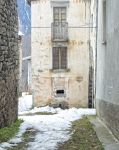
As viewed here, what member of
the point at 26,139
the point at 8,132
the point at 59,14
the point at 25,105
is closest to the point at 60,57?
the point at 59,14

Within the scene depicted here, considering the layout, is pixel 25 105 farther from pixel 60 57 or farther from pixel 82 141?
pixel 82 141

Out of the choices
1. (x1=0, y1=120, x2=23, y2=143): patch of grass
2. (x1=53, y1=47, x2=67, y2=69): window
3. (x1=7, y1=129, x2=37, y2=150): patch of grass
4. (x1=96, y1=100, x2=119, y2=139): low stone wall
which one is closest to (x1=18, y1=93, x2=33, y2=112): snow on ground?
(x1=53, y1=47, x2=67, y2=69): window

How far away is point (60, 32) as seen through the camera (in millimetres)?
24391

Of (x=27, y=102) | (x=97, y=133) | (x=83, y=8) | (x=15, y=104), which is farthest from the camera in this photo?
(x=27, y=102)

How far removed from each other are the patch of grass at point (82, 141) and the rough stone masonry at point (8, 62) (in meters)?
1.75

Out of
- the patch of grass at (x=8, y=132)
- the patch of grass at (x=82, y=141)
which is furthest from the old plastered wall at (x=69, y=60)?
the patch of grass at (x=8, y=132)

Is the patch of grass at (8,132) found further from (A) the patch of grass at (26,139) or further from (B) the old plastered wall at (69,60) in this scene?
(B) the old plastered wall at (69,60)

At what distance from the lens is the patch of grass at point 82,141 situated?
8.79 metres

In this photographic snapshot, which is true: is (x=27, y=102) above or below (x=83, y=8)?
below

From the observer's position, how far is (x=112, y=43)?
1101 cm

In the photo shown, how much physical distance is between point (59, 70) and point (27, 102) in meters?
3.69

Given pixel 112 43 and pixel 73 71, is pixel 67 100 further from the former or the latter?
pixel 112 43

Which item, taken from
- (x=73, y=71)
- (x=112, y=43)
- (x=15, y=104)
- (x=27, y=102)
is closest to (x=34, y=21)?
(x=73, y=71)

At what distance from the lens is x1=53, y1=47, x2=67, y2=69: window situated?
967 inches
